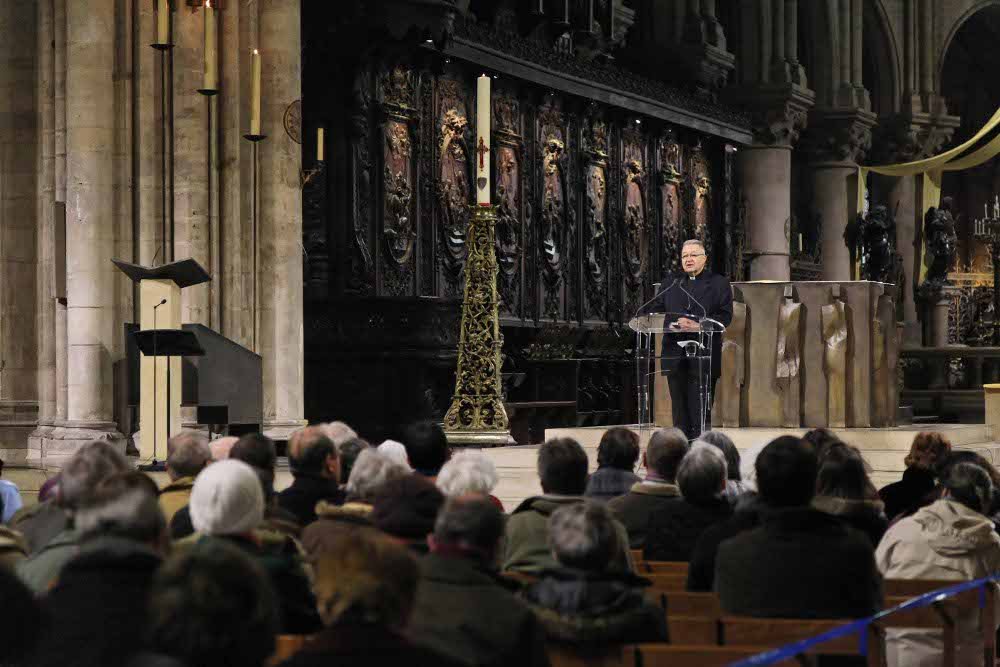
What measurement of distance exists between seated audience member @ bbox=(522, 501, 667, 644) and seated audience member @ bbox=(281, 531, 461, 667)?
104 centimetres

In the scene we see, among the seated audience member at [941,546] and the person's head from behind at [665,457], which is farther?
the person's head from behind at [665,457]

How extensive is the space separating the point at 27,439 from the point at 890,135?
2318 cm

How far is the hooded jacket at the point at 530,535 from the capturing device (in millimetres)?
5441

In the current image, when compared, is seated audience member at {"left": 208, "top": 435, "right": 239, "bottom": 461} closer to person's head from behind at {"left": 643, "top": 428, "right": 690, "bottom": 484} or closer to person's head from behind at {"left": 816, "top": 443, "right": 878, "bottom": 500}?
person's head from behind at {"left": 643, "top": 428, "right": 690, "bottom": 484}

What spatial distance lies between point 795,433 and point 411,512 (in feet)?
25.4

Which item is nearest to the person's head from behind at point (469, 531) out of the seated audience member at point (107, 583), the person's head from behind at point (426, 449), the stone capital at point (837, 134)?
the seated audience member at point (107, 583)

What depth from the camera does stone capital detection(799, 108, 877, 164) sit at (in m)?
30.3

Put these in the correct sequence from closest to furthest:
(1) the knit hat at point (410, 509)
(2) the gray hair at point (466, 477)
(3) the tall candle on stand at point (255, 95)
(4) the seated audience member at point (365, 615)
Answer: (4) the seated audience member at point (365, 615) < (1) the knit hat at point (410, 509) < (2) the gray hair at point (466, 477) < (3) the tall candle on stand at point (255, 95)

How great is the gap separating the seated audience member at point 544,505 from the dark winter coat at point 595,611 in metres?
0.88

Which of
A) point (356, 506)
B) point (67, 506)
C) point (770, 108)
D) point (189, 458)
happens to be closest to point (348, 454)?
point (189, 458)

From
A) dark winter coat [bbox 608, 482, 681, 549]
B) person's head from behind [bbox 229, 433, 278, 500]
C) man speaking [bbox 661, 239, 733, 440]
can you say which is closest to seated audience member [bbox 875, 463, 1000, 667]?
dark winter coat [bbox 608, 482, 681, 549]

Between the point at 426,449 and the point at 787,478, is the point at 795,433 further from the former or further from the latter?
the point at 787,478

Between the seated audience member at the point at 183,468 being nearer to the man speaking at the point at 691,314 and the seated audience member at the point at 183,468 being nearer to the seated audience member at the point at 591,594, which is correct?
the seated audience member at the point at 591,594

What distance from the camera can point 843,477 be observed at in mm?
6254
